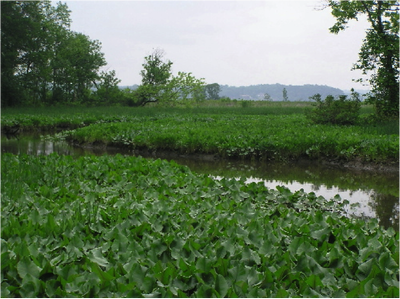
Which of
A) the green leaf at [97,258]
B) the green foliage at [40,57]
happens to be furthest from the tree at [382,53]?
the green foliage at [40,57]

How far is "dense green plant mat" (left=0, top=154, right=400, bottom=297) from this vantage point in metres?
2.40

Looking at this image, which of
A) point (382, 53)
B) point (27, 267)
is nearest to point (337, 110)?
point (382, 53)

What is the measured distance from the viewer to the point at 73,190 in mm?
4840

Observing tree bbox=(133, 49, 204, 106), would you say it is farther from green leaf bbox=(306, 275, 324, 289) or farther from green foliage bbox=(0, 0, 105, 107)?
green leaf bbox=(306, 275, 324, 289)

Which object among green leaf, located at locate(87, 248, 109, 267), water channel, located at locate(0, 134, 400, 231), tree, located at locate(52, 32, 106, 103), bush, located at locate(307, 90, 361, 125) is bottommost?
water channel, located at locate(0, 134, 400, 231)

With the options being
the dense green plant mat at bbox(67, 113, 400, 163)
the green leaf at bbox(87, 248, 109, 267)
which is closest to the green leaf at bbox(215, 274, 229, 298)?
the green leaf at bbox(87, 248, 109, 267)

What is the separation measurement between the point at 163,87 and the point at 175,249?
31864mm

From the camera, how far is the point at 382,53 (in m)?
14.7

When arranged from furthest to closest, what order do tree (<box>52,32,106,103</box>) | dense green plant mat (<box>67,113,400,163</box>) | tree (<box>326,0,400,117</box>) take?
tree (<box>52,32,106,103</box>), tree (<box>326,0,400,117</box>), dense green plant mat (<box>67,113,400,163</box>)

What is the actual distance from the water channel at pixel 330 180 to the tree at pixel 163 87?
2313cm

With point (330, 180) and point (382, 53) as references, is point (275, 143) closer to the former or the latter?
point (330, 180)

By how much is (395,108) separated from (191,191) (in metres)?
12.2

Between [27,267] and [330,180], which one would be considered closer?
[27,267]

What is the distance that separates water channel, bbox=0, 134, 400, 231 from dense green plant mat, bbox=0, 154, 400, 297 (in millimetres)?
2267
